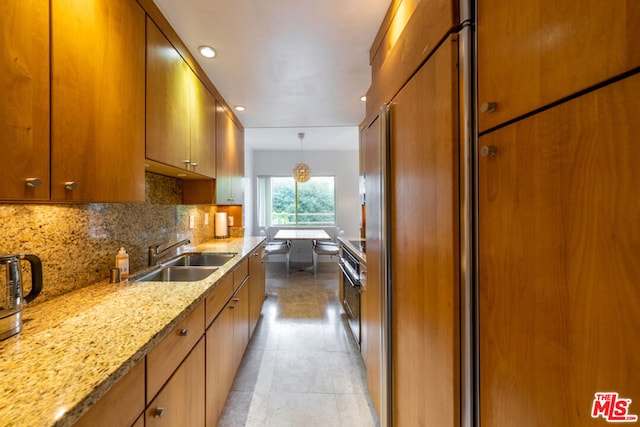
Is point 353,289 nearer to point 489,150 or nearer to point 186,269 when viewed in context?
point 186,269

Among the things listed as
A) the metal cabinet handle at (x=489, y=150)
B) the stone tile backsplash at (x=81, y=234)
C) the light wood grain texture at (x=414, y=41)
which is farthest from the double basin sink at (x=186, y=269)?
the metal cabinet handle at (x=489, y=150)

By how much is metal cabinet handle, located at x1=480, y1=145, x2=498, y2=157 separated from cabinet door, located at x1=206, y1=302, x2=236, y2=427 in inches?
59.3

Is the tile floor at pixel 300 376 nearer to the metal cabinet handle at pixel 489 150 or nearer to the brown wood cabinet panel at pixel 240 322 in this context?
the brown wood cabinet panel at pixel 240 322

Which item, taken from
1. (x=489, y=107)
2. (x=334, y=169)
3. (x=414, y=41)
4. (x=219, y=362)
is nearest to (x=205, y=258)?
(x=219, y=362)

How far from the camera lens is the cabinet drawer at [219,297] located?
1.38m

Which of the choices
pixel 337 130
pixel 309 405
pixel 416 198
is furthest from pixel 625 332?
pixel 337 130

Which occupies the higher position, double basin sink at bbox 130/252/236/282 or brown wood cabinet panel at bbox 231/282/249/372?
double basin sink at bbox 130/252/236/282

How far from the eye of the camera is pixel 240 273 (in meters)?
2.04

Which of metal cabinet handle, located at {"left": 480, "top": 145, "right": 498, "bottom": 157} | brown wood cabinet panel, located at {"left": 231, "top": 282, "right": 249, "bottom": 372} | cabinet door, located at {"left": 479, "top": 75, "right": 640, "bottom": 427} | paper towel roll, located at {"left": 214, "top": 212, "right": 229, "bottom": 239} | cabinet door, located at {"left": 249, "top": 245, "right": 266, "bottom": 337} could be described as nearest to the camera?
cabinet door, located at {"left": 479, "top": 75, "right": 640, "bottom": 427}

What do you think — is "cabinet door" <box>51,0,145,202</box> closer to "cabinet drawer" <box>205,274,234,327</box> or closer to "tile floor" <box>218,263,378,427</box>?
"cabinet drawer" <box>205,274,234,327</box>

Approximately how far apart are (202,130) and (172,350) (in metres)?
1.74

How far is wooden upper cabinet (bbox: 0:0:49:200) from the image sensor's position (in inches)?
29.6

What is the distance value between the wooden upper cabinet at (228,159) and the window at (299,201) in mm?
2741

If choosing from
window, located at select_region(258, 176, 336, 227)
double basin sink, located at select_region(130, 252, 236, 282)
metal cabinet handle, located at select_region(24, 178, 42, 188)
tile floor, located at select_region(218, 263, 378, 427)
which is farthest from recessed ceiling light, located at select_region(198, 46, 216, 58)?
window, located at select_region(258, 176, 336, 227)
